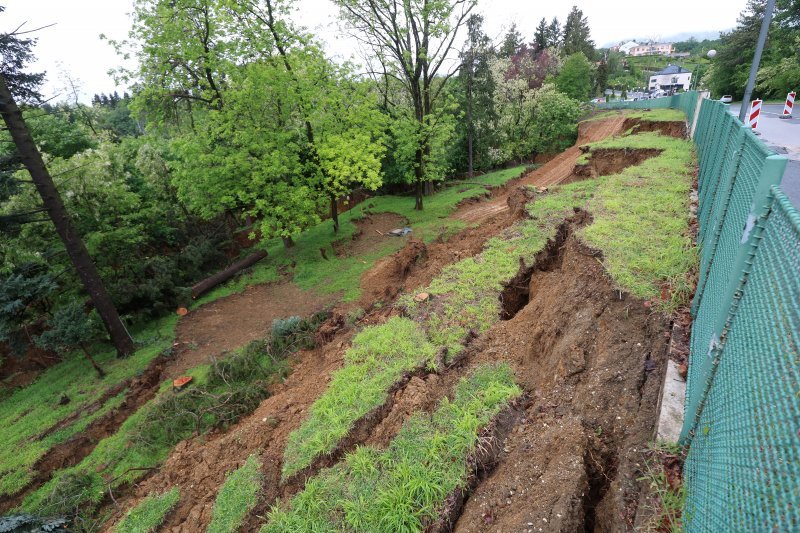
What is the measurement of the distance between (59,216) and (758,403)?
542 inches

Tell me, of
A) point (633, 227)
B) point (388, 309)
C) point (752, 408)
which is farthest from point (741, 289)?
point (388, 309)

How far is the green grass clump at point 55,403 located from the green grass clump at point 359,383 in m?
6.66

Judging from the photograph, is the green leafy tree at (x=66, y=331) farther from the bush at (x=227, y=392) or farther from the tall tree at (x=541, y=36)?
the tall tree at (x=541, y=36)

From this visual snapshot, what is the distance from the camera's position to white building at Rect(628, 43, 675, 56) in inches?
5295

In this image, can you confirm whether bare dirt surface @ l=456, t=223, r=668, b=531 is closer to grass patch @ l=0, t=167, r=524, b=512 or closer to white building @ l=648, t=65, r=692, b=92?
grass patch @ l=0, t=167, r=524, b=512

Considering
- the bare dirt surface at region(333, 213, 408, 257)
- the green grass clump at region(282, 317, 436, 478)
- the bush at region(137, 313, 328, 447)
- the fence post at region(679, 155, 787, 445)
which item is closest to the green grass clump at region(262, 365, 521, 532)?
the green grass clump at region(282, 317, 436, 478)

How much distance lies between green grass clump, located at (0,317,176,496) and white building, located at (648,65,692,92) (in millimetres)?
89872

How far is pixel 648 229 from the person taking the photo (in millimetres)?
7246

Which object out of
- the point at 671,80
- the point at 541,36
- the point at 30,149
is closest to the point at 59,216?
the point at 30,149

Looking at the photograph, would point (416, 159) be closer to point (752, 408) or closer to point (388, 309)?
point (388, 309)

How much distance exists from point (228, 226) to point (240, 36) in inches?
333

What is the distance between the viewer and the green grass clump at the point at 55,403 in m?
8.11

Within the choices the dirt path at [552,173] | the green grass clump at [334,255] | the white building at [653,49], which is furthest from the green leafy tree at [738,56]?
the white building at [653,49]

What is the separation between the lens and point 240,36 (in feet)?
46.0
